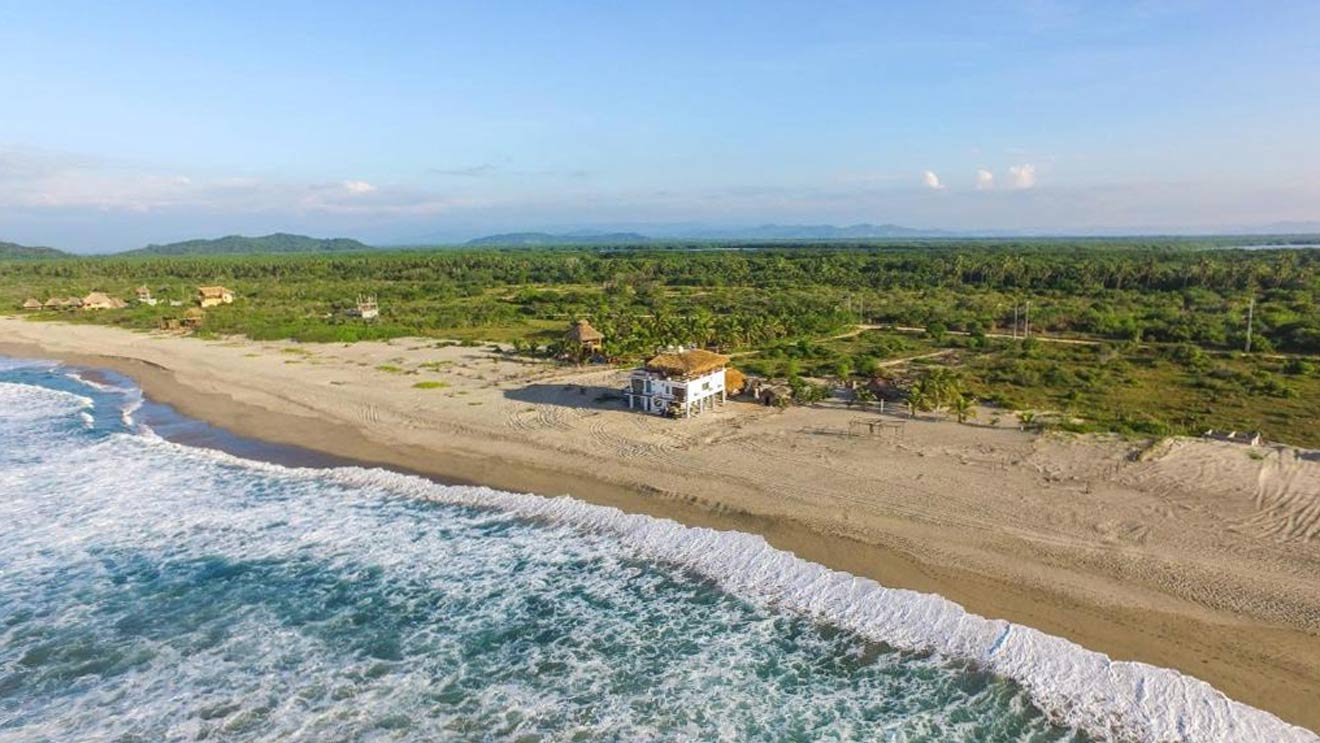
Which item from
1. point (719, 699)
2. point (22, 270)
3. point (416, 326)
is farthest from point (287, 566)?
point (22, 270)

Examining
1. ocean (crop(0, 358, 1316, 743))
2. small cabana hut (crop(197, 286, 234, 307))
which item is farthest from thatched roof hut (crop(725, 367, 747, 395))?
small cabana hut (crop(197, 286, 234, 307))

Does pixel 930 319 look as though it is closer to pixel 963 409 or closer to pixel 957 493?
pixel 963 409

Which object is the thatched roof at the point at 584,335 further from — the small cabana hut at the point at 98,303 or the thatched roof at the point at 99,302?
the thatched roof at the point at 99,302

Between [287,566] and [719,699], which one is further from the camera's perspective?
[287,566]

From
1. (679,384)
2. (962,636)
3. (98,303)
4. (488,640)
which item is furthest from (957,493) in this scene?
(98,303)

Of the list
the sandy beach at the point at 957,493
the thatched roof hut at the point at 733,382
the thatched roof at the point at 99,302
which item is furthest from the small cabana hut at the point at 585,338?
the thatched roof at the point at 99,302

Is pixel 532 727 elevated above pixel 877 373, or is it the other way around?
pixel 877 373

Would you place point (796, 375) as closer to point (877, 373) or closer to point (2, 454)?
point (877, 373)
